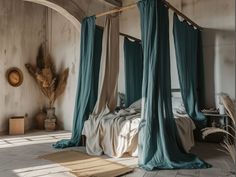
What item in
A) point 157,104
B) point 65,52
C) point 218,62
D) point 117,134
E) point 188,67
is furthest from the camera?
point 65,52

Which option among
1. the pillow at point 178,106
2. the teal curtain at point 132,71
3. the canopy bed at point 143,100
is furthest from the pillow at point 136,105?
the pillow at point 178,106

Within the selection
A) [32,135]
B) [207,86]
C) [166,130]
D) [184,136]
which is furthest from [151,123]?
[32,135]

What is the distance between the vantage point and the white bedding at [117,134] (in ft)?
14.5

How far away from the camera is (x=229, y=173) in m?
3.58

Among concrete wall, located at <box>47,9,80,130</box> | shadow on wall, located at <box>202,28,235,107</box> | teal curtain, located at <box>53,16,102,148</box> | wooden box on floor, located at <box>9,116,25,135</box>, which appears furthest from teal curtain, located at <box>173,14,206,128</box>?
wooden box on floor, located at <box>9,116,25,135</box>

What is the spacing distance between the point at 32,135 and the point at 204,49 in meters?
4.60

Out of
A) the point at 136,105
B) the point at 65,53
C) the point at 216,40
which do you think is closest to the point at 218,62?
the point at 216,40

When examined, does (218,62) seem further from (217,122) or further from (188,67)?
(217,122)

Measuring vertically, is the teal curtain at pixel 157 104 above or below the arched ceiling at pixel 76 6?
below

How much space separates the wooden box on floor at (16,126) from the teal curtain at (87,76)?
217cm

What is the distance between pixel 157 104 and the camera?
4.01 m

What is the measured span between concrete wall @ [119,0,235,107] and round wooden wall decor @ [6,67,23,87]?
4.63 m

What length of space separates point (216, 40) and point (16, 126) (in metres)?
5.31

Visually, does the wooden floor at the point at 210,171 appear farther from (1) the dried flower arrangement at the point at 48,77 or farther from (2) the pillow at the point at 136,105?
(1) the dried flower arrangement at the point at 48,77
